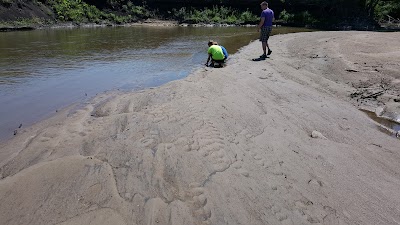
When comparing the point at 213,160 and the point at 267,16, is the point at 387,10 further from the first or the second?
the point at 213,160

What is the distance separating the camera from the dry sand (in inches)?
130

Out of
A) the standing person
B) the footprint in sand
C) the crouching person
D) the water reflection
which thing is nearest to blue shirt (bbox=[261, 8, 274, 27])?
the standing person

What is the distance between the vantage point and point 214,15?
37.1 metres

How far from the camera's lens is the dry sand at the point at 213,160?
3.31 meters

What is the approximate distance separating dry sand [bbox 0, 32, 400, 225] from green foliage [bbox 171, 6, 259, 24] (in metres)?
29.4

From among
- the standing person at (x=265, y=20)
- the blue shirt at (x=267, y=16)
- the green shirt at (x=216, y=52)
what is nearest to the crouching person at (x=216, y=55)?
the green shirt at (x=216, y=52)

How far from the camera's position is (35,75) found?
1005 cm

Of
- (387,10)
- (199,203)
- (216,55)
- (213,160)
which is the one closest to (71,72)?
(216,55)

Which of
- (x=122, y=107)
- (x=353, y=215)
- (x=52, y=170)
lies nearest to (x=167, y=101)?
(x=122, y=107)

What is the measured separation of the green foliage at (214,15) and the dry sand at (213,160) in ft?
96.5

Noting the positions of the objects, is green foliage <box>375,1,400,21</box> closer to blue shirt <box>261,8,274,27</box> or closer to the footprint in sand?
blue shirt <box>261,8,274,27</box>

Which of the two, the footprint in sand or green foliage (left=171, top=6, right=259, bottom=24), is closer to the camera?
the footprint in sand

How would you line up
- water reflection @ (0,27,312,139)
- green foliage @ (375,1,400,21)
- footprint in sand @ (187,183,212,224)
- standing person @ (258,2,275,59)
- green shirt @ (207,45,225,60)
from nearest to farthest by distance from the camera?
1. footprint in sand @ (187,183,212,224)
2. water reflection @ (0,27,312,139)
3. green shirt @ (207,45,225,60)
4. standing person @ (258,2,275,59)
5. green foliage @ (375,1,400,21)

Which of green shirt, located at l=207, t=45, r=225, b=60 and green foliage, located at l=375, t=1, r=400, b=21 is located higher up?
green foliage, located at l=375, t=1, r=400, b=21
